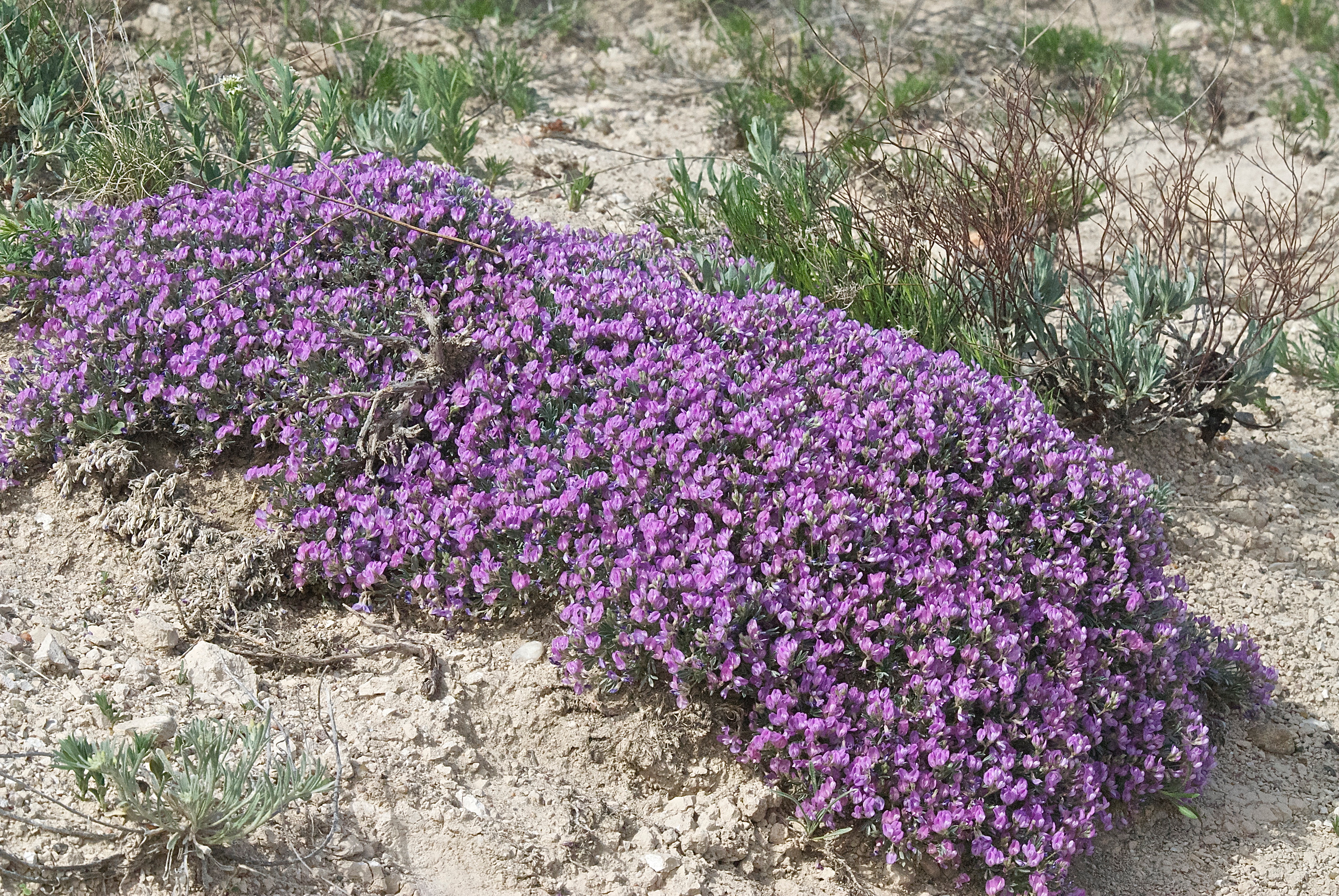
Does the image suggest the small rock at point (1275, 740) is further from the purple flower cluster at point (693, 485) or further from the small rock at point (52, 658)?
the small rock at point (52, 658)

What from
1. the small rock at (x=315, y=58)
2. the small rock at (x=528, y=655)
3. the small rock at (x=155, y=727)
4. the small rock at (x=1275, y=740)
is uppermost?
the small rock at (x=315, y=58)

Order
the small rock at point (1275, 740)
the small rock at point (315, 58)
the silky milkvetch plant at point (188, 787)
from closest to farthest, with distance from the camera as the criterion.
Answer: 1. the silky milkvetch plant at point (188, 787)
2. the small rock at point (1275, 740)
3. the small rock at point (315, 58)

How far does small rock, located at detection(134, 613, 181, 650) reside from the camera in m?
3.24

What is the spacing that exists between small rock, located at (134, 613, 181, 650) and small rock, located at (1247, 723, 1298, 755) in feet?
10.6

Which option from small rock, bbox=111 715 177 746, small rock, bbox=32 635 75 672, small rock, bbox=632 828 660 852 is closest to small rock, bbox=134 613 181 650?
small rock, bbox=32 635 75 672

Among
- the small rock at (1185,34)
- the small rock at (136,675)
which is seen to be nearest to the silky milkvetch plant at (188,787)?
A: the small rock at (136,675)

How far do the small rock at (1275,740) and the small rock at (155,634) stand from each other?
3242mm

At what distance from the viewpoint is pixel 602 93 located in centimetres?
702

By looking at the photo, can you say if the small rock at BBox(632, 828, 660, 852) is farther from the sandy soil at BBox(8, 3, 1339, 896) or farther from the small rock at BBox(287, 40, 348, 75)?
the small rock at BBox(287, 40, 348, 75)

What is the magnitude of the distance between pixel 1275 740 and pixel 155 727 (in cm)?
324

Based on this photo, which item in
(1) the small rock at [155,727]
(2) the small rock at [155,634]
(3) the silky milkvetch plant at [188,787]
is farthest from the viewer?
(2) the small rock at [155,634]

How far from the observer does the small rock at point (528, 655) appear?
340cm

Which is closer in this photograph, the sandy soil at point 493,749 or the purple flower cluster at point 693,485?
the sandy soil at point 493,749

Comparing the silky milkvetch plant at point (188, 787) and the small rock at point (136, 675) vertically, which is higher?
the silky milkvetch plant at point (188, 787)
